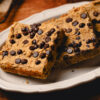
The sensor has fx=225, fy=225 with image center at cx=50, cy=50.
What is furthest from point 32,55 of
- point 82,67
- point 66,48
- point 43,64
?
point 82,67

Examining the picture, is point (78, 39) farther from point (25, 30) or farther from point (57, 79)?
point (25, 30)

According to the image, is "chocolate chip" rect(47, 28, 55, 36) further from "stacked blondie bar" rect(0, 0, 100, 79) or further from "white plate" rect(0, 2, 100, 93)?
"white plate" rect(0, 2, 100, 93)

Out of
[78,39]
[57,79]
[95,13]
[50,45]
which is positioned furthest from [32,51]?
[95,13]

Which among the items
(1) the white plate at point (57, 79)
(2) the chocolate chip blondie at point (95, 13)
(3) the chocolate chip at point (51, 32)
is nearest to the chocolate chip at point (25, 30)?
(3) the chocolate chip at point (51, 32)

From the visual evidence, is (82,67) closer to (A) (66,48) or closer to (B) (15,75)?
(A) (66,48)

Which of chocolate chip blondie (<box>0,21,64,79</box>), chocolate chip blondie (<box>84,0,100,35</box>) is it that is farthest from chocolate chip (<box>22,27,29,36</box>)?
chocolate chip blondie (<box>84,0,100,35</box>)

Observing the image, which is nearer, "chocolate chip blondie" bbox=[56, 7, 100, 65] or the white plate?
the white plate
